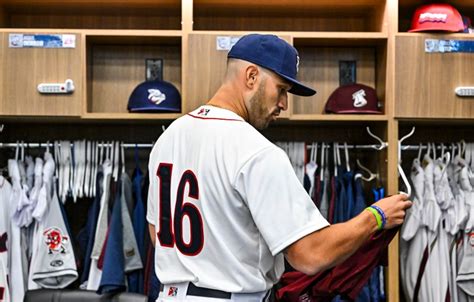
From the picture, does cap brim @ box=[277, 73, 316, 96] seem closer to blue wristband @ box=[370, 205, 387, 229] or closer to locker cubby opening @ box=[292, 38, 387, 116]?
blue wristband @ box=[370, 205, 387, 229]

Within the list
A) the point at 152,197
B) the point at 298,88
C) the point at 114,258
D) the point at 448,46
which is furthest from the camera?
the point at 448,46

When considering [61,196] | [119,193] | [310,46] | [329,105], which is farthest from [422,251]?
[61,196]

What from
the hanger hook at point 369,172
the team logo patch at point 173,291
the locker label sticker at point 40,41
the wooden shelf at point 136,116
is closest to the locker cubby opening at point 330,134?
the hanger hook at point 369,172

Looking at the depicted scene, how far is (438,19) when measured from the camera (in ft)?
11.7

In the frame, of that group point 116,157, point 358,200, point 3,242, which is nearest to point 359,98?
point 358,200

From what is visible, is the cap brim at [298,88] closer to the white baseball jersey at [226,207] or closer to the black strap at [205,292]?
the white baseball jersey at [226,207]

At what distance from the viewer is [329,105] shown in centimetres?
381

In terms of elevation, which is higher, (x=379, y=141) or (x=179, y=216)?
(x=379, y=141)

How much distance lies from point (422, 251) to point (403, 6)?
52.7 inches

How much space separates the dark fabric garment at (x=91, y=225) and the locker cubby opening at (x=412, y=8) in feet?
6.19

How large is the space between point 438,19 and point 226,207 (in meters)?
2.11

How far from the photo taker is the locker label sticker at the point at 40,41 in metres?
3.56

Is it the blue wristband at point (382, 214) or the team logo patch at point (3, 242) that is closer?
the blue wristband at point (382, 214)

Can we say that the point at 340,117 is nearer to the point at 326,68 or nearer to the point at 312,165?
the point at 312,165
